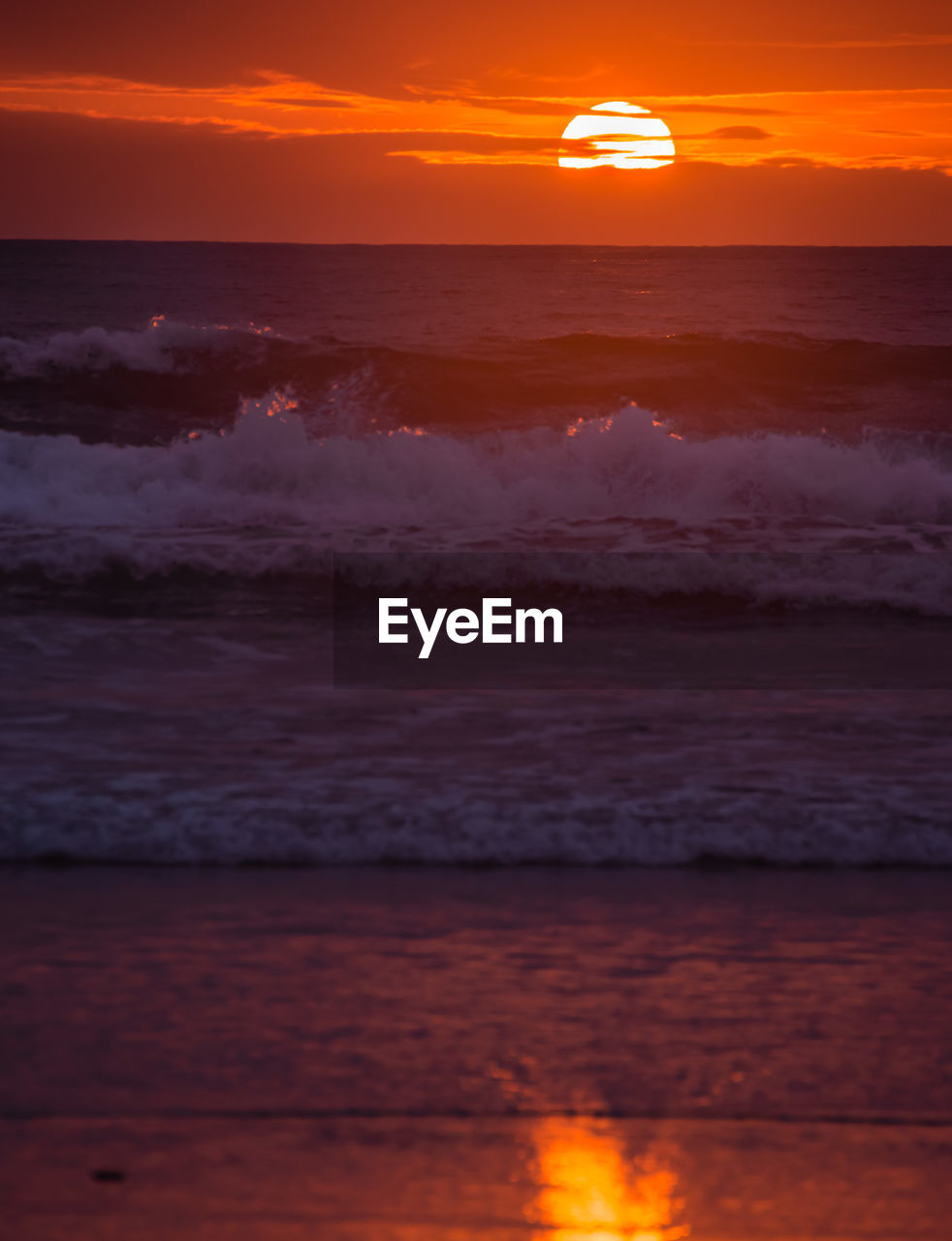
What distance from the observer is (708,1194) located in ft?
7.20

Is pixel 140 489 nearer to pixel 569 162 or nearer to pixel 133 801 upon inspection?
pixel 133 801

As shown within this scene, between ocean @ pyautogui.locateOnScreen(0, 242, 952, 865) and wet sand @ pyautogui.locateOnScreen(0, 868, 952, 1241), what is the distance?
0.35m

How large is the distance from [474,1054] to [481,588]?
710 centimetres

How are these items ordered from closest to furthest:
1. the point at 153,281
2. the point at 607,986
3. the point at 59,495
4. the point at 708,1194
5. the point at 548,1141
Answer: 1. the point at 708,1194
2. the point at 548,1141
3. the point at 607,986
4. the point at 59,495
5. the point at 153,281

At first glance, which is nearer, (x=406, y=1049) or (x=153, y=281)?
(x=406, y=1049)

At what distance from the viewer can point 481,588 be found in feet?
32.0

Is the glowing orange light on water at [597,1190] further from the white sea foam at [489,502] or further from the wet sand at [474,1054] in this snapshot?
the white sea foam at [489,502]

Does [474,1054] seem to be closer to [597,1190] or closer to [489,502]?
[597,1190]

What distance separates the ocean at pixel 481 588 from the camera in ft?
14.2

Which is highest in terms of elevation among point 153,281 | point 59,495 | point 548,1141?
point 153,281

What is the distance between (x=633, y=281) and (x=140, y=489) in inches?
1343

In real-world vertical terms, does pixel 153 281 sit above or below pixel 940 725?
above

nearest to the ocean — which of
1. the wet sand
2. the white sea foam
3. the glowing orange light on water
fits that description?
the white sea foam

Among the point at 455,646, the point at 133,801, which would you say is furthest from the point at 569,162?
the point at 133,801
